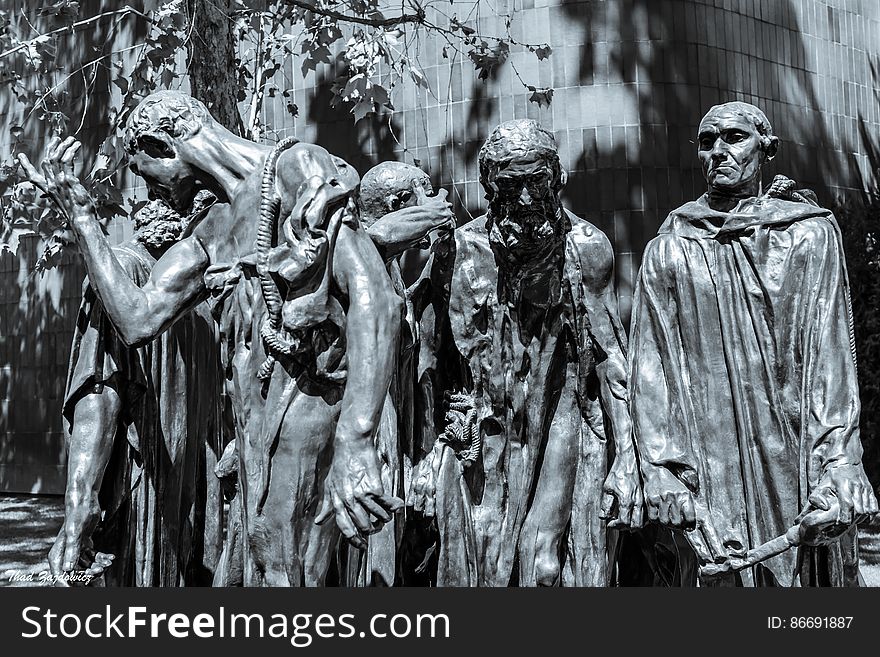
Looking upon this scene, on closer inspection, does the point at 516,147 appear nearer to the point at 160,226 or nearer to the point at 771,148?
the point at 771,148

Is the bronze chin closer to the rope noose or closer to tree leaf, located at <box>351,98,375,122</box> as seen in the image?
the rope noose

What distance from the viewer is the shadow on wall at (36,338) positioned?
44.2ft

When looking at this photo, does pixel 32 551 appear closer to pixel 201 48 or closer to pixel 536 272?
pixel 201 48

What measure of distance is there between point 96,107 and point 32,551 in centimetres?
520

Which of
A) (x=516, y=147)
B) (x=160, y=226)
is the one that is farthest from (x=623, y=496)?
(x=160, y=226)

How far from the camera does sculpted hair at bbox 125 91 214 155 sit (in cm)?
425

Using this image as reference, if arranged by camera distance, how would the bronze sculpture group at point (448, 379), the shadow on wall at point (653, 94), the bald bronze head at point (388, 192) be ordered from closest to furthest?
the bronze sculpture group at point (448, 379) < the bald bronze head at point (388, 192) < the shadow on wall at point (653, 94)

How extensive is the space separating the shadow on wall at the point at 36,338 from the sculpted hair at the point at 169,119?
9349 mm

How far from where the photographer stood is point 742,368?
185 inches

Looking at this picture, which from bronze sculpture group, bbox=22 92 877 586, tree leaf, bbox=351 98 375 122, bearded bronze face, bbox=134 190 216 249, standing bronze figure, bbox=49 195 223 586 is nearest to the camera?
bronze sculpture group, bbox=22 92 877 586

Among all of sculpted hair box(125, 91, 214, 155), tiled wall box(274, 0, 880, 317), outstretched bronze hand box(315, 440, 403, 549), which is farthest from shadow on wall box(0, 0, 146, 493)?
outstretched bronze hand box(315, 440, 403, 549)

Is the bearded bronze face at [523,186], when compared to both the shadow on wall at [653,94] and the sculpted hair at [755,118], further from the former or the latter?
the shadow on wall at [653,94]

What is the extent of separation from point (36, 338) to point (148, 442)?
31.1 ft
